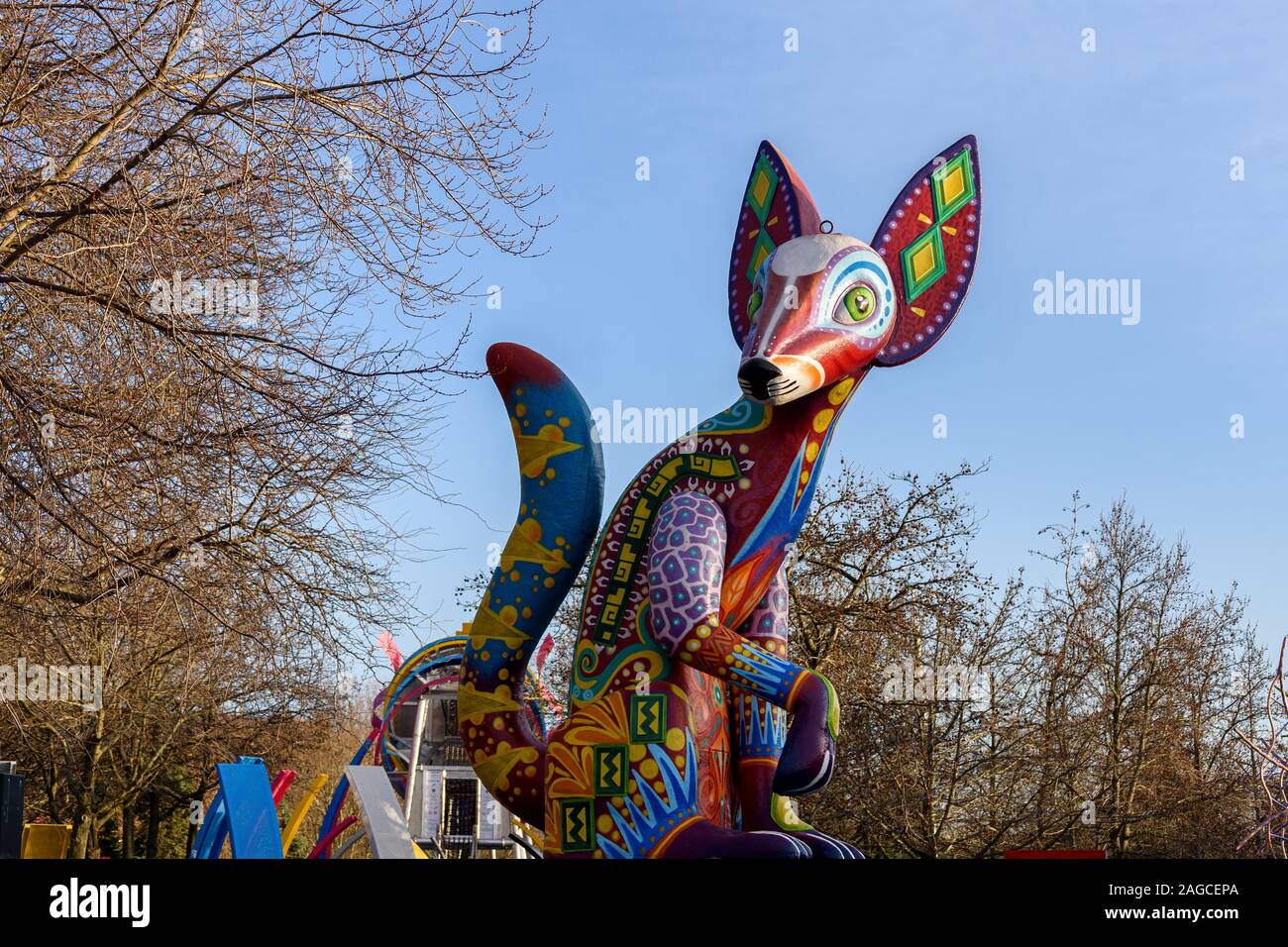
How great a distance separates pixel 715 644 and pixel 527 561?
126 cm

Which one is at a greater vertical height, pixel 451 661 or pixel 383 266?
pixel 383 266

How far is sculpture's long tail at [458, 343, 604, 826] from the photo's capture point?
22.4 ft

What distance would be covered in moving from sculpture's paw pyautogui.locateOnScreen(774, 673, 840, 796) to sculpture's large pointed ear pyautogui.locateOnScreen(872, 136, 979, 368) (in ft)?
5.94

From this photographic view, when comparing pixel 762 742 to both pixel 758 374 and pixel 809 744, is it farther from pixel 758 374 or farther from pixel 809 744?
pixel 758 374

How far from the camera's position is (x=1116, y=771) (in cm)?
1744

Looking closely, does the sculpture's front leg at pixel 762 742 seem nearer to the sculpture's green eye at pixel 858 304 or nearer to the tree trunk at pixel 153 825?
the sculpture's green eye at pixel 858 304

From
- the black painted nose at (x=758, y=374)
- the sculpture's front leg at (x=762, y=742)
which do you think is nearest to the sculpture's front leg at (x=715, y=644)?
the sculpture's front leg at (x=762, y=742)

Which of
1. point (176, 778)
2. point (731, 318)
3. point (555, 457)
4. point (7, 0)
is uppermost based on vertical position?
point (7, 0)

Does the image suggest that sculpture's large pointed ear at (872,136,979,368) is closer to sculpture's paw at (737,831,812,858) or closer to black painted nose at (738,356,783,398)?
black painted nose at (738,356,783,398)

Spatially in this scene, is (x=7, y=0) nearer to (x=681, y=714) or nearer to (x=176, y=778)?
(x=681, y=714)

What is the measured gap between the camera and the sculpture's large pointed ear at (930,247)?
684cm

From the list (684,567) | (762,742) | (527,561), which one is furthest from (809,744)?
(527,561)
